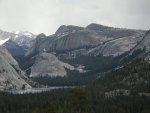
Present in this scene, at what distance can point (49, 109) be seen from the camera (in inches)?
6348

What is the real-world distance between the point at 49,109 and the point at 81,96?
35.6 metres

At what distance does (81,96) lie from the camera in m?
194

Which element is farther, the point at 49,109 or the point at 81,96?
the point at 81,96
